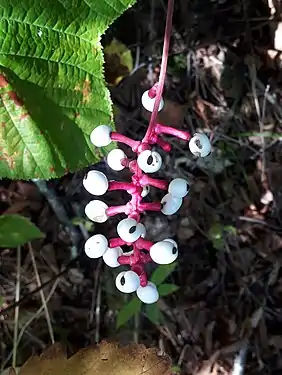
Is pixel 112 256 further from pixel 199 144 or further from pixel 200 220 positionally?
pixel 200 220

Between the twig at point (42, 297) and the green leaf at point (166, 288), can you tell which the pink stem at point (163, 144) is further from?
the twig at point (42, 297)

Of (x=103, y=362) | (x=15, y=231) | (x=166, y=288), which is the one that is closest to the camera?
(x=103, y=362)

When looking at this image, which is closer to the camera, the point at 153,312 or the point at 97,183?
the point at 97,183

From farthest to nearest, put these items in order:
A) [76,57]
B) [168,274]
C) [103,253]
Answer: [168,274] → [76,57] → [103,253]

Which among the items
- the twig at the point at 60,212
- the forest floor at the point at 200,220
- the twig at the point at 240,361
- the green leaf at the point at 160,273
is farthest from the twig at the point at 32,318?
the twig at the point at 240,361

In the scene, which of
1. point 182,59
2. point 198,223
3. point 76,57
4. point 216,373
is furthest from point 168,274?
point 76,57

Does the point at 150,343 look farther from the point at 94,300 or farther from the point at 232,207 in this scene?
the point at 232,207

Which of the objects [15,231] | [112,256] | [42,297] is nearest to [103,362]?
[112,256]
